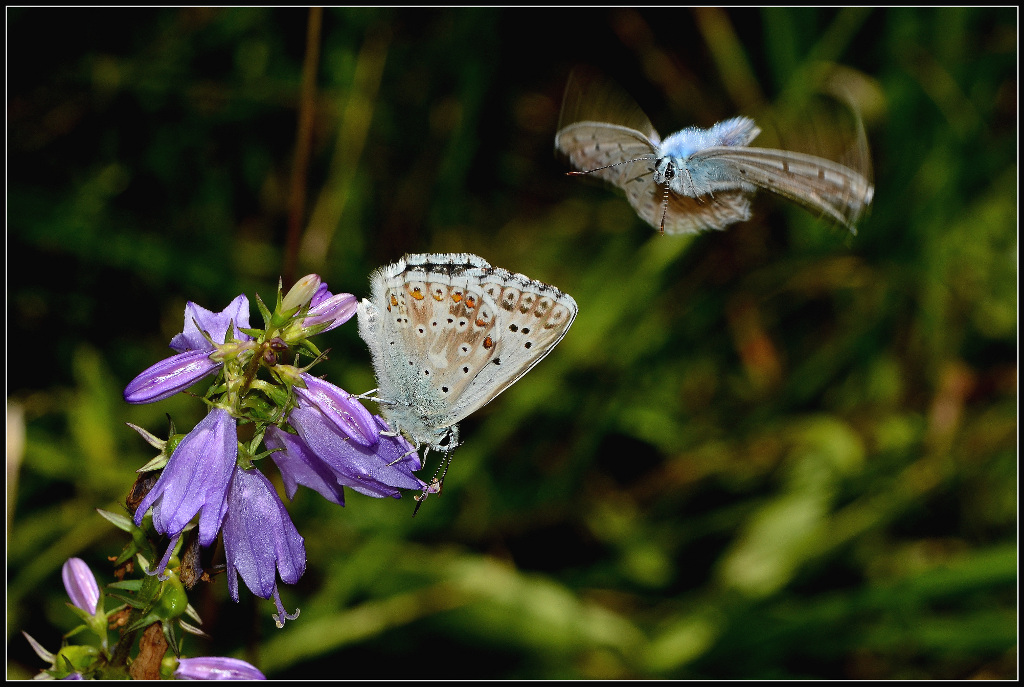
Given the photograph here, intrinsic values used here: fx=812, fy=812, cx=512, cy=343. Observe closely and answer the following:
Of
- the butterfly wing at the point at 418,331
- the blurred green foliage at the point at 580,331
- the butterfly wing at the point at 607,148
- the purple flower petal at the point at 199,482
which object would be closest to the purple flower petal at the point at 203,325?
the purple flower petal at the point at 199,482

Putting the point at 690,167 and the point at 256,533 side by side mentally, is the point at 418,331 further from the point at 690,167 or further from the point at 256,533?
the point at 690,167

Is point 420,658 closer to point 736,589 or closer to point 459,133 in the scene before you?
point 736,589

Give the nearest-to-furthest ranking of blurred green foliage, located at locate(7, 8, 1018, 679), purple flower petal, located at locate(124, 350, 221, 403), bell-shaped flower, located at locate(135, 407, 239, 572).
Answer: bell-shaped flower, located at locate(135, 407, 239, 572), purple flower petal, located at locate(124, 350, 221, 403), blurred green foliage, located at locate(7, 8, 1018, 679)

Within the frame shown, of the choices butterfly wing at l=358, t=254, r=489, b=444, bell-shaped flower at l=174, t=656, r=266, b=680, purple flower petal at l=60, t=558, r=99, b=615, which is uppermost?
butterfly wing at l=358, t=254, r=489, b=444

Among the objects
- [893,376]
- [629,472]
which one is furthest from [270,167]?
[893,376]

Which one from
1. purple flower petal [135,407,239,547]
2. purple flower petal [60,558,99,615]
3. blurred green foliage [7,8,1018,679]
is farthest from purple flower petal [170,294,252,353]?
blurred green foliage [7,8,1018,679]

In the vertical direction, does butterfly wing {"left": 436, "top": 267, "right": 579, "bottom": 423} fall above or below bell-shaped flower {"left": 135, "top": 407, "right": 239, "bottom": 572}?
above

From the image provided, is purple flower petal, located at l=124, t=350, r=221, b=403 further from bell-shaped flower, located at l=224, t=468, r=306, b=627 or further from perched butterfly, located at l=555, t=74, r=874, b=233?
perched butterfly, located at l=555, t=74, r=874, b=233
